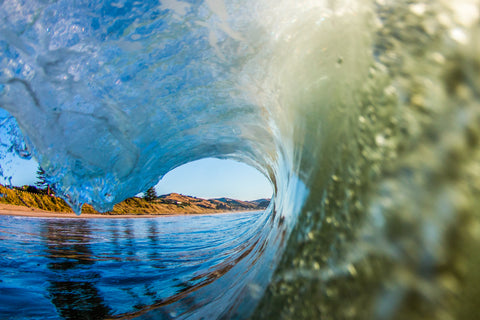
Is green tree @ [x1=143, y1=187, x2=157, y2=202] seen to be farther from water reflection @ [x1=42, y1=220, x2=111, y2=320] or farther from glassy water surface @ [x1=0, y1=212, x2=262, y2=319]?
water reflection @ [x1=42, y1=220, x2=111, y2=320]

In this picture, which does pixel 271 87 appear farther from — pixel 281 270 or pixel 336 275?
pixel 336 275

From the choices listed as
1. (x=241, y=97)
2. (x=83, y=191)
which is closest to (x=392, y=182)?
(x=241, y=97)

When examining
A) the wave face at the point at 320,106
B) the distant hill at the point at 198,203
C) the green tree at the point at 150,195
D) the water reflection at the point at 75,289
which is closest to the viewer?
the wave face at the point at 320,106

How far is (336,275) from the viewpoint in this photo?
1.97 feet

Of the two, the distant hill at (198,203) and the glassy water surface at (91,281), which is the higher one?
the glassy water surface at (91,281)

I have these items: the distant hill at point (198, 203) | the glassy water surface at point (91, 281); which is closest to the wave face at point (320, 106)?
the glassy water surface at point (91, 281)

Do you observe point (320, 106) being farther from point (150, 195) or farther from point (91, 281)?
point (150, 195)

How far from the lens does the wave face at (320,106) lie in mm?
453

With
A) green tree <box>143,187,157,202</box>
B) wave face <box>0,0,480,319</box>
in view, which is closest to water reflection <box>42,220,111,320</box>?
wave face <box>0,0,480,319</box>

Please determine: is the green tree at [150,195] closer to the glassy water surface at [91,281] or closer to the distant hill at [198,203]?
the distant hill at [198,203]

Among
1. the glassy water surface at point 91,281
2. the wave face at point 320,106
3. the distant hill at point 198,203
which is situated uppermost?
the wave face at point 320,106

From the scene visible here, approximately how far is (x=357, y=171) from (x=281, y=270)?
0.44 metres

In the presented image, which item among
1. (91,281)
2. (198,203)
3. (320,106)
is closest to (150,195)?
(198,203)

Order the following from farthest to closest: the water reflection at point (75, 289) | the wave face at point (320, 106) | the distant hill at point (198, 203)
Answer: the distant hill at point (198, 203), the water reflection at point (75, 289), the wave face at point (320, 106)
